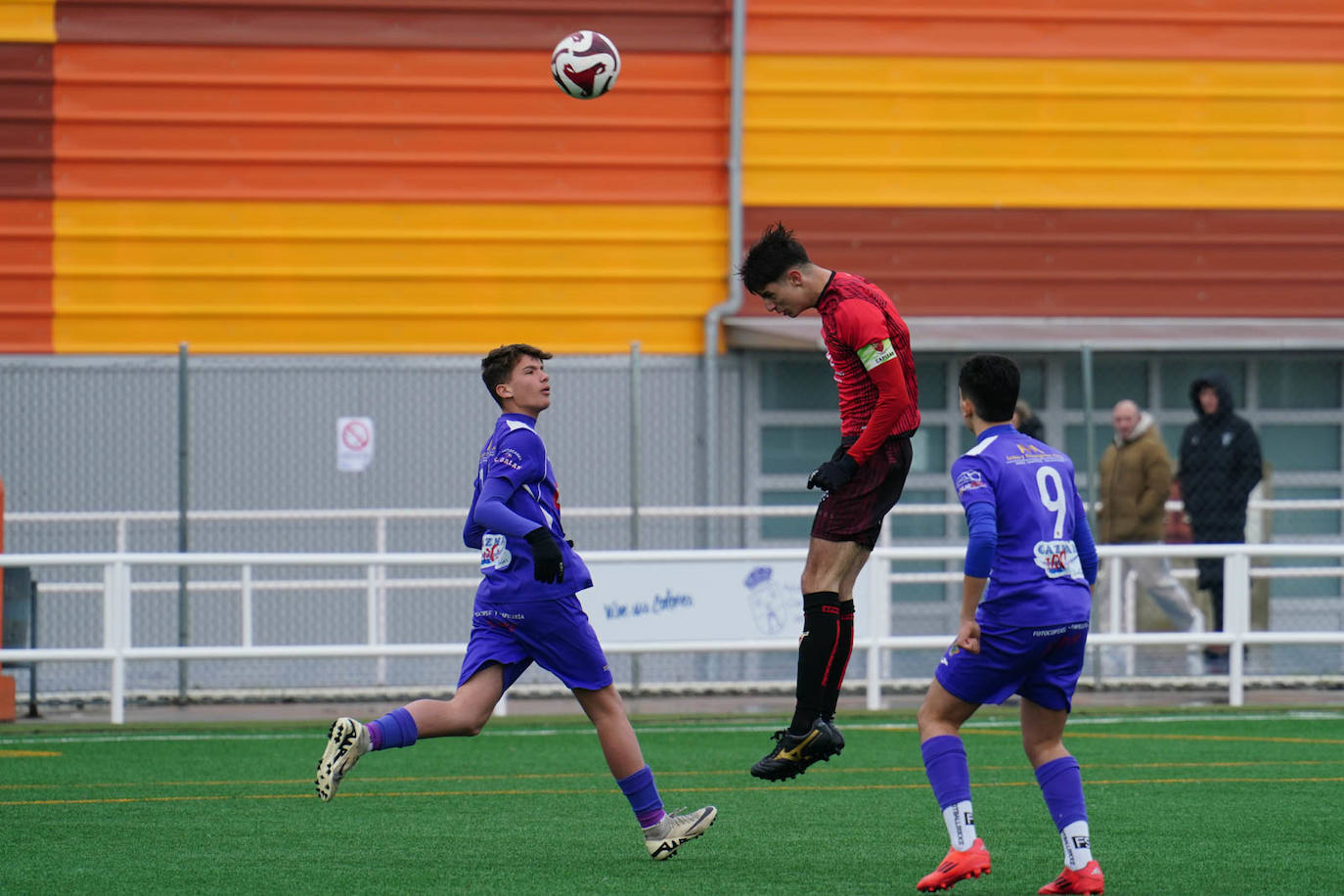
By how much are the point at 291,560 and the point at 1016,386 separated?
273 inches

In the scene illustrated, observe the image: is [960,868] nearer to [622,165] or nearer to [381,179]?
[622,165]

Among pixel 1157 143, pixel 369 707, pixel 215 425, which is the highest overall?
pixel 1157 143

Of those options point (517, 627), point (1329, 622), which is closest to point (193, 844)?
point (517, 627)

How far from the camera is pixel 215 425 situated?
1541 centimetres

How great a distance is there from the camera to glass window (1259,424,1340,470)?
1723cm

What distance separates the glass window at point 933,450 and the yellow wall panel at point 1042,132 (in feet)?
6.48

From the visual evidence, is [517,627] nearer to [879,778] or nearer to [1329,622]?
[879,778]

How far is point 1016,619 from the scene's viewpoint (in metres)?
5.96

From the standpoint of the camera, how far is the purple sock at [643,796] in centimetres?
693

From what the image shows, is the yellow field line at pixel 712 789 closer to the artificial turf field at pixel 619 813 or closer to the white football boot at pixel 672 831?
the artificial turf field at pixel 619 813

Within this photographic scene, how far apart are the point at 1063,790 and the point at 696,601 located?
262 inches

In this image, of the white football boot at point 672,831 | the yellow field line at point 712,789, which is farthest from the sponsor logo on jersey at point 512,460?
the yellow field line at point 712,789

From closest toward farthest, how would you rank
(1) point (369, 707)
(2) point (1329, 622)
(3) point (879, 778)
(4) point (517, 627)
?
(4) point (517, 627) < (3) point (879, 778) < (1) point (369, 707) < (2) point (1329, 622)

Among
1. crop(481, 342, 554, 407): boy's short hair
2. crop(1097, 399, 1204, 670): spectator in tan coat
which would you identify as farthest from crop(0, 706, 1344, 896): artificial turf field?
crop(1097, 399, 1204, 670): spectator in tan coat
